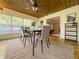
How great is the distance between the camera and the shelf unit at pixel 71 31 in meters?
7.09

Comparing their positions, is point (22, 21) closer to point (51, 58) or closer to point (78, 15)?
point (78, 15)

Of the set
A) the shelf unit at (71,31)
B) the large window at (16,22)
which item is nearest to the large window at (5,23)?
the large window at (16,22)

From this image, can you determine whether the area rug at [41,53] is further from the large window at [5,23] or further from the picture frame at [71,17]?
the picture frame at [71,17]

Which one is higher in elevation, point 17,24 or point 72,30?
point 17,24

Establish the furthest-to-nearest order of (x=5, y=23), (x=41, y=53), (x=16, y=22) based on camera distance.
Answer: (x=16, y=22), (x=5, y=23), (x=41, y=53)

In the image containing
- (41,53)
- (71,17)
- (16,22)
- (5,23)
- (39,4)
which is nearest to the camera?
(41,53)

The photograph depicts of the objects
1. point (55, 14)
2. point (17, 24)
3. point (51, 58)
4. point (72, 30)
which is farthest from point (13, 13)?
point (51, 58)

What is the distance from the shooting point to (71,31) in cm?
748

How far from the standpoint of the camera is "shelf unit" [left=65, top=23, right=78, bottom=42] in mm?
7090

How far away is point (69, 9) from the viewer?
769cm

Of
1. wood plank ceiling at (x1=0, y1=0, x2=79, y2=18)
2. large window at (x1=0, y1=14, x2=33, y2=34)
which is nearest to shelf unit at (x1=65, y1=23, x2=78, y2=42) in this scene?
wood plank ceiling at (x1=0, y1=0, x2=79, y2=18)

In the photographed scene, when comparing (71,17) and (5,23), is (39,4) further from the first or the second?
(5,23)

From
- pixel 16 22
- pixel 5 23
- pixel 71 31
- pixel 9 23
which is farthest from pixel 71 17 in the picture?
pixel 5 23

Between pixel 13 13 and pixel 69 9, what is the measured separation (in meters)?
4.63
